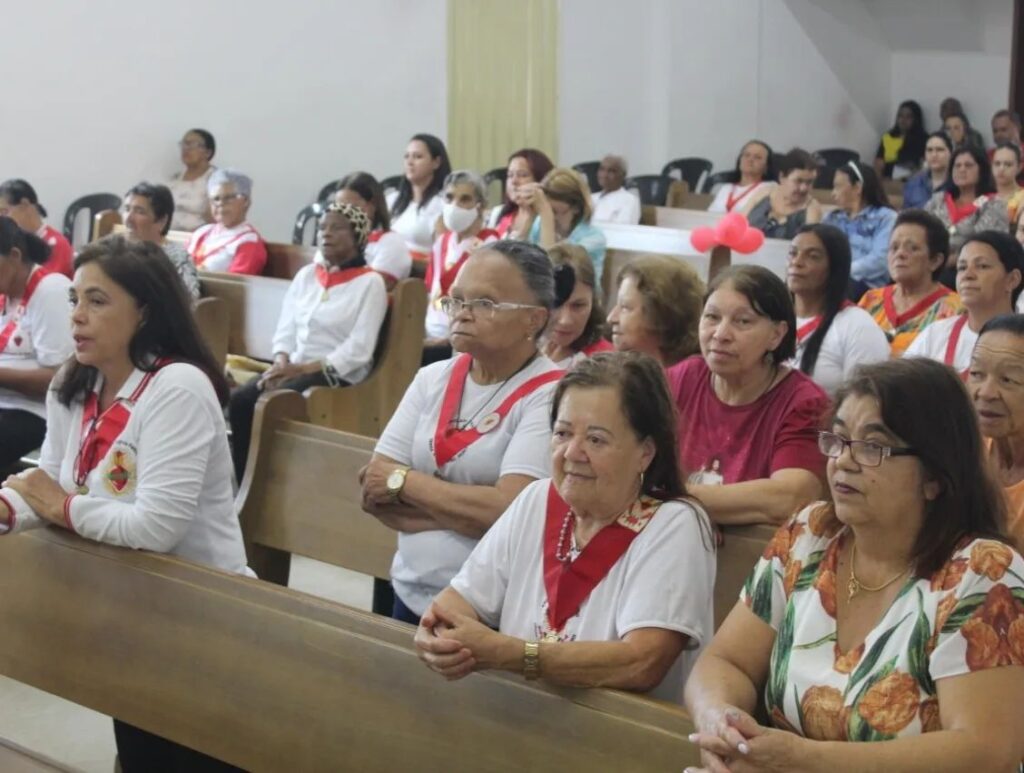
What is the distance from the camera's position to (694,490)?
2.56 m

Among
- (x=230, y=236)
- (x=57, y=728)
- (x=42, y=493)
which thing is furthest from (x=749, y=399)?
(x=230, y=236)

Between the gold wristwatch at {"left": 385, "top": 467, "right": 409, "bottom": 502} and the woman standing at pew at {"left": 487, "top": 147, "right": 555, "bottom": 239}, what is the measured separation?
3.11 m

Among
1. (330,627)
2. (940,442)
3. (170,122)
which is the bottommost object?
(330,627)

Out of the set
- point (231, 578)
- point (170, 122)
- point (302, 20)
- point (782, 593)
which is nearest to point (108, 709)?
point (231, 578)

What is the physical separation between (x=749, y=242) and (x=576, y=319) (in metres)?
2.60

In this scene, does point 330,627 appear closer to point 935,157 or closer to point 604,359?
point 604,359

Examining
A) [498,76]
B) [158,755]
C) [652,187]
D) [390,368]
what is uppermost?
[498,76]

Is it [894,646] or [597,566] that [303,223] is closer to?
[597,566]

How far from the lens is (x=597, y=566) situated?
2.11 m

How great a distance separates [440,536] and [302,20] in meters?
6.98

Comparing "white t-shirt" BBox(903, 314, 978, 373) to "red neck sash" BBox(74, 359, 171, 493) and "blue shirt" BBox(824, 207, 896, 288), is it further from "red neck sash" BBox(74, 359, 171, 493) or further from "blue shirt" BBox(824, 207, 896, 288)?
"red neck sash" BBox(74, 359, 171, 493)

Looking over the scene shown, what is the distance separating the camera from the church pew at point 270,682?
75.7 inches

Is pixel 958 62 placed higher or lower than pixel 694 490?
higher

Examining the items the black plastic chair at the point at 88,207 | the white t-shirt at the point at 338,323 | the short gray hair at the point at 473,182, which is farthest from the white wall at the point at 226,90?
the white t-shirt at the point at 338,323
